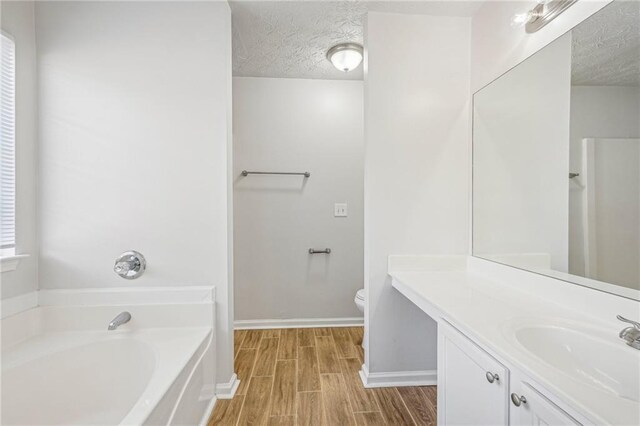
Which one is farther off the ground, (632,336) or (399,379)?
(632,336)

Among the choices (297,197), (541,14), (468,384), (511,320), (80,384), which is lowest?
(80,384)

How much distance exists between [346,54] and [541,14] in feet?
4.09

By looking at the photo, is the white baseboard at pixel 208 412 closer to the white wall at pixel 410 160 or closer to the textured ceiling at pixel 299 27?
the white wall at pixel 410 160

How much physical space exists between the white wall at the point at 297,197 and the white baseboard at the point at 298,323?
0.04 metres

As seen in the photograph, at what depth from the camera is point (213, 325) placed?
1.69 m

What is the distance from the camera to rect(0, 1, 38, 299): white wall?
1503 mm

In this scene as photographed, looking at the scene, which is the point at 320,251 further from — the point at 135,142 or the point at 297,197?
the point at 135,142

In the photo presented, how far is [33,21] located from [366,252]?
2449 millimetres

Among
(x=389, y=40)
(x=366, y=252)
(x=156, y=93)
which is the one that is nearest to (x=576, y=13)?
(x=389, y=40)

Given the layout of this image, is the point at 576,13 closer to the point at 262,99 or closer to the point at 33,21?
the point at 262,99

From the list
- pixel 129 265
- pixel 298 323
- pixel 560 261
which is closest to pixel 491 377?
pixel 560 261

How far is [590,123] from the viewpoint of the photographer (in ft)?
3.67

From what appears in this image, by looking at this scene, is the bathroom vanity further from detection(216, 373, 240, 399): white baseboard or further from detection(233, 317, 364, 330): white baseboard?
detection(233, 317, 364, 330): white baseboard

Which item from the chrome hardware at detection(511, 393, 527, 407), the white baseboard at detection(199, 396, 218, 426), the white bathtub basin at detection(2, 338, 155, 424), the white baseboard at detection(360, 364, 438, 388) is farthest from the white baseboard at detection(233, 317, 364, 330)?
the chrome hardware at detection(511, 393, 527, 407)
